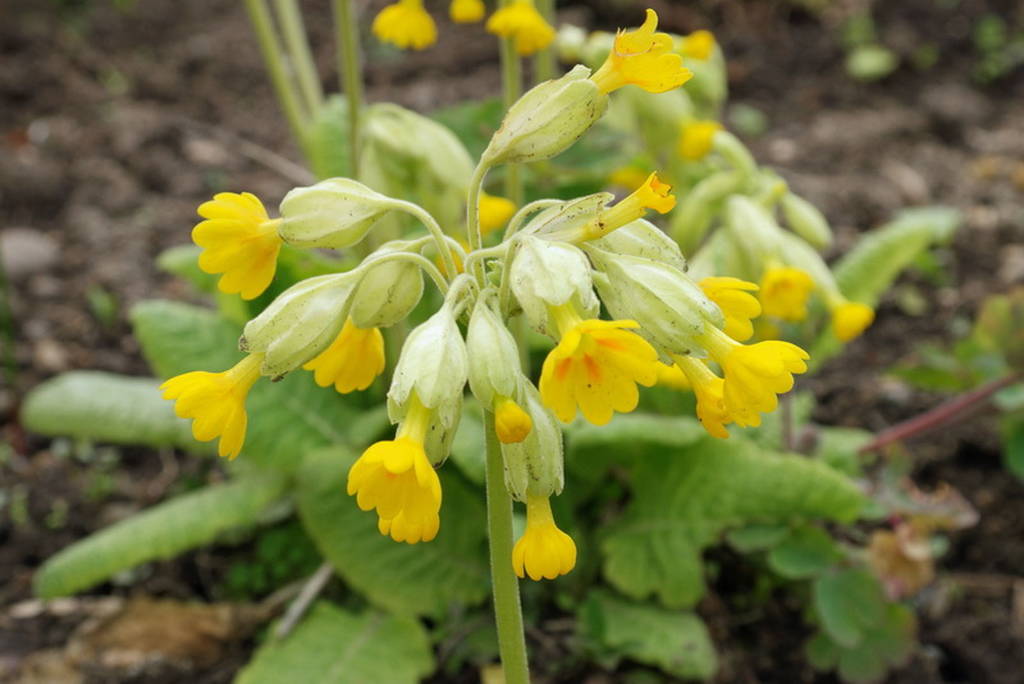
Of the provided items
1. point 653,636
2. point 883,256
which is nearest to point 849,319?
point 883,256

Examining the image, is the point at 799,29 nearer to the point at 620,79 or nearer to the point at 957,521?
the point at 957,521

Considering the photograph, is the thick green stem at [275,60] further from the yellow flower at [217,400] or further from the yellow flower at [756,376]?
the yellow flower at [756,376]

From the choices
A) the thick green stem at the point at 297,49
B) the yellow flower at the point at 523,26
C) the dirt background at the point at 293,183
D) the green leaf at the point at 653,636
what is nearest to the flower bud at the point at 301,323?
the yellow flower at the point at 523,26

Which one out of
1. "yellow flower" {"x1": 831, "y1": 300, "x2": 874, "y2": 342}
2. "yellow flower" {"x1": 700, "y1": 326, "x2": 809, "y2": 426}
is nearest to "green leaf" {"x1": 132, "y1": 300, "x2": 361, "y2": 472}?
"yellow flower" {"x1": 831, "y1": 300, "x2": 874, "y2": 342}

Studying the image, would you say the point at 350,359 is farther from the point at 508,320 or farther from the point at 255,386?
the point at 255,386

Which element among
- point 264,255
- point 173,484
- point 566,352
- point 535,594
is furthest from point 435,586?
point 566,352
